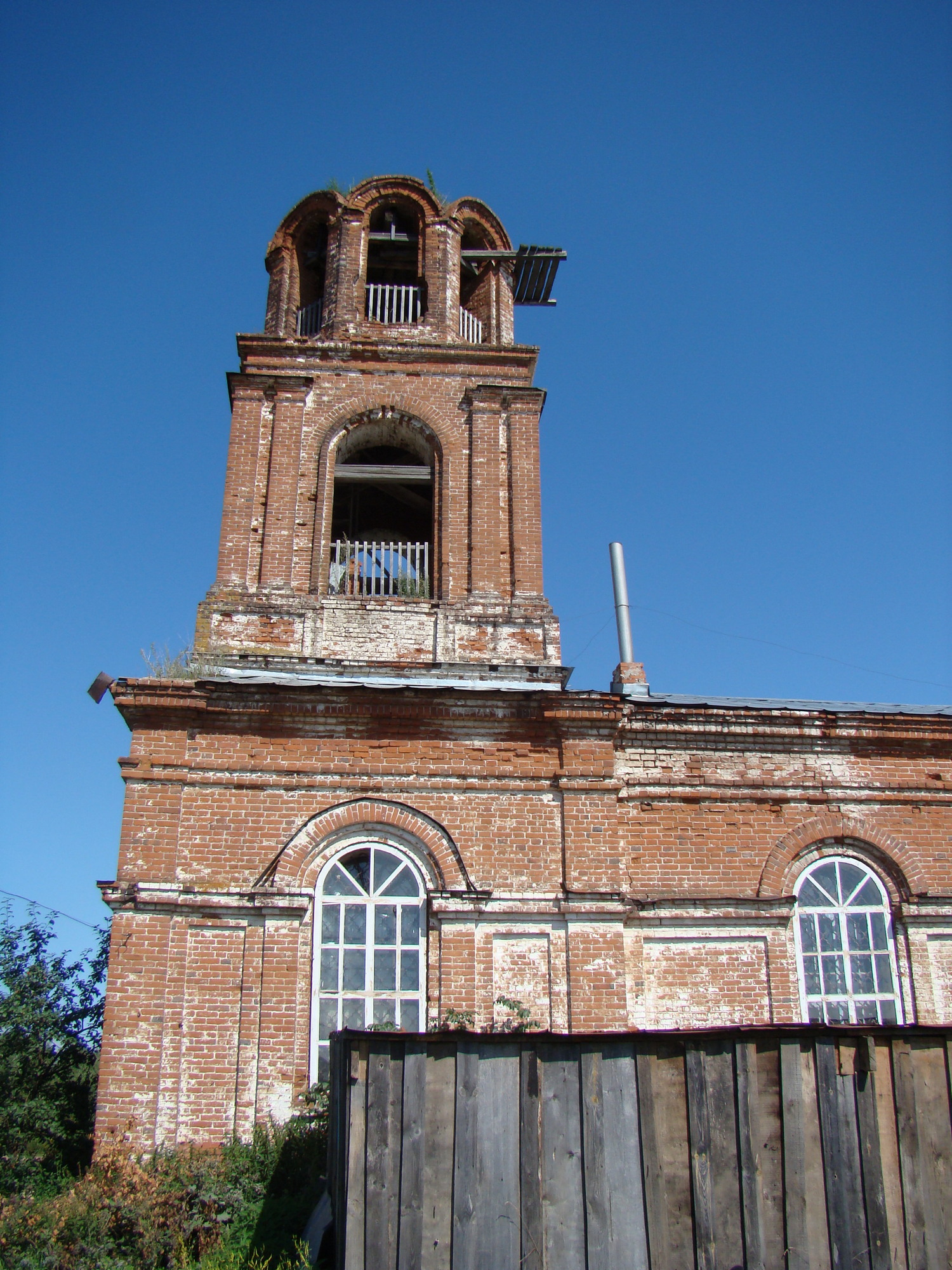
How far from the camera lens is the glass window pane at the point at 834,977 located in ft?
32.3

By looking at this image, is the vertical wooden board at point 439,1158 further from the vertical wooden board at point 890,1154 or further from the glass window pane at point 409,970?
the glass window pane at point 409,970

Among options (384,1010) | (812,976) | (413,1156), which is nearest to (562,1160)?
(413,1156)

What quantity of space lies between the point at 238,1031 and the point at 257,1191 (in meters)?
1.36

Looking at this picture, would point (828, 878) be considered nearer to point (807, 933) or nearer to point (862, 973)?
point (807, 933)

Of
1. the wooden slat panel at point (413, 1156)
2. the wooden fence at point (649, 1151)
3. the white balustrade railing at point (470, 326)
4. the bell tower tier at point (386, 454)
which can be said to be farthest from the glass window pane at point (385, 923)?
the white balustrade railing at point (470, 326)

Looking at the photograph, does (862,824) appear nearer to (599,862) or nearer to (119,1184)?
(599,862)

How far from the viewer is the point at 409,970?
9.29 meters

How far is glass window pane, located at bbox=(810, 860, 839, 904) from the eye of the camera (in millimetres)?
10211

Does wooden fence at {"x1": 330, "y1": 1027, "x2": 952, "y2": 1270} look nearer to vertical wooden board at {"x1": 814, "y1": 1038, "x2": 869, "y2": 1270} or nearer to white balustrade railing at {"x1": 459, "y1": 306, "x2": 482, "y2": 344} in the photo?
vertical wooden board at {"x1": 814, "y1": 1038, "x2": 869, "y2": 1270}

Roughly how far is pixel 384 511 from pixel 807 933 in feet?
24.6

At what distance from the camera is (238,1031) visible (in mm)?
8859

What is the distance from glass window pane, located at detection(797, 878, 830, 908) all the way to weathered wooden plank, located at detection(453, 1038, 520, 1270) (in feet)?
16.7

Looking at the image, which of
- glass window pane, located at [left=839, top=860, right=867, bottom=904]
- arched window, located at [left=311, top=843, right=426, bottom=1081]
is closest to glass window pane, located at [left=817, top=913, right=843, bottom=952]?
glass window pane, located at [left=839, top=860, right=867, bottom=904]

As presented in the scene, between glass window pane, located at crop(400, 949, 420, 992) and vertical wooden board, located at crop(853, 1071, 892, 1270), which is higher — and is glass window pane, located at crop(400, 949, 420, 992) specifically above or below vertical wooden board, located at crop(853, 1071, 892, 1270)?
above
